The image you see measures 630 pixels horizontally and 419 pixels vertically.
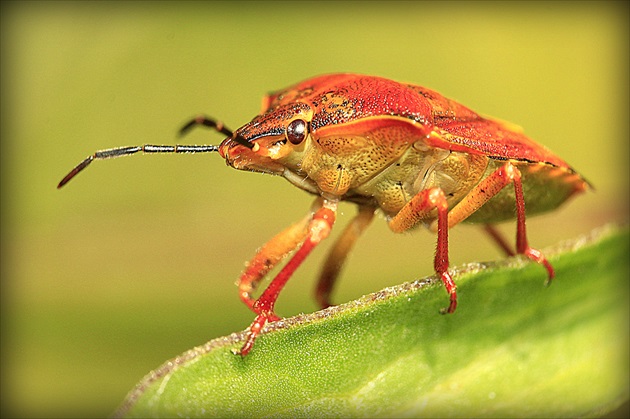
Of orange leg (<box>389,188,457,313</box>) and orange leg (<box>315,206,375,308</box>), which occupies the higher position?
orange leg (<box>389,188,457,313</box>)

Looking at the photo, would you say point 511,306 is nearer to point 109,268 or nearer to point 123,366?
point 123,366

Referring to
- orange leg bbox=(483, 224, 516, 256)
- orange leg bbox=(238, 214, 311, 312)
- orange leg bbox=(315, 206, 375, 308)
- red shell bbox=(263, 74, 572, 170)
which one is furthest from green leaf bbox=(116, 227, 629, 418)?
orange leg bbox=(483, 224, 516, 256)

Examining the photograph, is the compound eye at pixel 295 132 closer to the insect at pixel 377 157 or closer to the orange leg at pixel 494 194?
the insect at pixel 377 157

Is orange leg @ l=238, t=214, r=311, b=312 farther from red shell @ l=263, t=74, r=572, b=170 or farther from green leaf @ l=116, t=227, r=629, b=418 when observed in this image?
green leaf @ l=116, t=227, r=629, b=418

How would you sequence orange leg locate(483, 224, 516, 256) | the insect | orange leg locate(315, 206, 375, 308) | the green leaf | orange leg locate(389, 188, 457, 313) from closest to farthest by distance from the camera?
1. the green leaf
2. orange leg locate(389, 188, 457, 313)
3. the insect
4. orange leg locate(315, 206, 375, 308)
5. orange leg locate(483, 224, 516, 256)

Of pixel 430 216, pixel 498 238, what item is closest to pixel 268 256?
pixel 430 216

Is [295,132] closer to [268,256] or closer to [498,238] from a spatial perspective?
[268,256]
